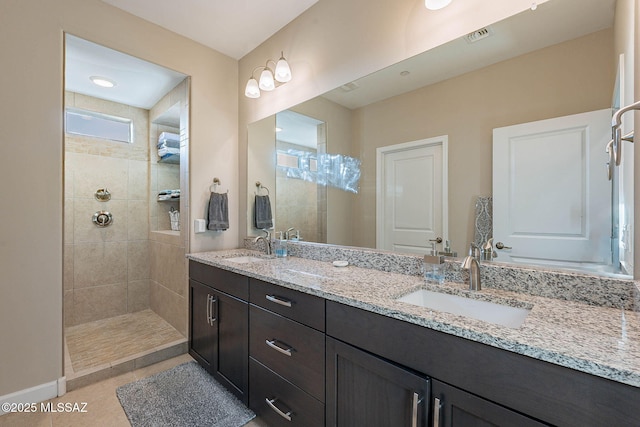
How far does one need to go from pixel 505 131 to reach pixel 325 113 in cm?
118

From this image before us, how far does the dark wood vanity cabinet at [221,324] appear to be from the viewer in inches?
66.3

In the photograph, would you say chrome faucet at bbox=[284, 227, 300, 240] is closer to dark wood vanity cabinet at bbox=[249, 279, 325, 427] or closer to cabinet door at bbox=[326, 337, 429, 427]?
dark wood vanity cabinet at bbox=[249, 279, 325, 427]

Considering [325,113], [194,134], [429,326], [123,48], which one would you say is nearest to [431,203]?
[429,326]

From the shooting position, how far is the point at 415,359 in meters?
0.91

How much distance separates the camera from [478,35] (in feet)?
4.29

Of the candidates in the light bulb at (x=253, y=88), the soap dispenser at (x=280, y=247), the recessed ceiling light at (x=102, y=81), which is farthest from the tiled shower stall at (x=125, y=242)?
the soap dispenser at (x=280, y=247)

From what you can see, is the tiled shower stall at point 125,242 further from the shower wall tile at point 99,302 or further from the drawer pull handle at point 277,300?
the drawer pull handle at point 277,300

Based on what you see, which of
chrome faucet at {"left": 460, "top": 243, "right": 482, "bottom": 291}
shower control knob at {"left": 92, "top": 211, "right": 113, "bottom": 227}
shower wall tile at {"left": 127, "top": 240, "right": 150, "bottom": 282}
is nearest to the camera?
chrome faucet at {"left": 460, "top": 243, "right": 482, "bottom": 291}

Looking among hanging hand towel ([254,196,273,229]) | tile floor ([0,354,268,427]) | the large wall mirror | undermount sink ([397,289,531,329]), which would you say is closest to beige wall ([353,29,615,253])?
the large wall mirror

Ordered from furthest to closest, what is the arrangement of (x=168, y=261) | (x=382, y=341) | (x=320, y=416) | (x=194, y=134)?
(x=168, y=261) → (x=194, y=134) → (x=320, y=416) → (x=382, y=341)

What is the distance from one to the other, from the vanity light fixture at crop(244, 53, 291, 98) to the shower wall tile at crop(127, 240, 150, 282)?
220cm

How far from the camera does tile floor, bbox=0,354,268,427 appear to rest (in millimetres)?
1608

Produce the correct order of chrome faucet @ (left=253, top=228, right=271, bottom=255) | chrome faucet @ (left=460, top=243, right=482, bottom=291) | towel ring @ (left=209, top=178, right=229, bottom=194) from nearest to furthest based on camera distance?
chrome faucet @ (left=460, top=243, right=482, bottom=291)
chrome faucet @ (left=253, top=228, right=271, bottom=255)
towel ring @ (left=209, top=178, right=229, bottom=194)

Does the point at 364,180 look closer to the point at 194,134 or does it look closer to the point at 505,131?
the point at 505,131
